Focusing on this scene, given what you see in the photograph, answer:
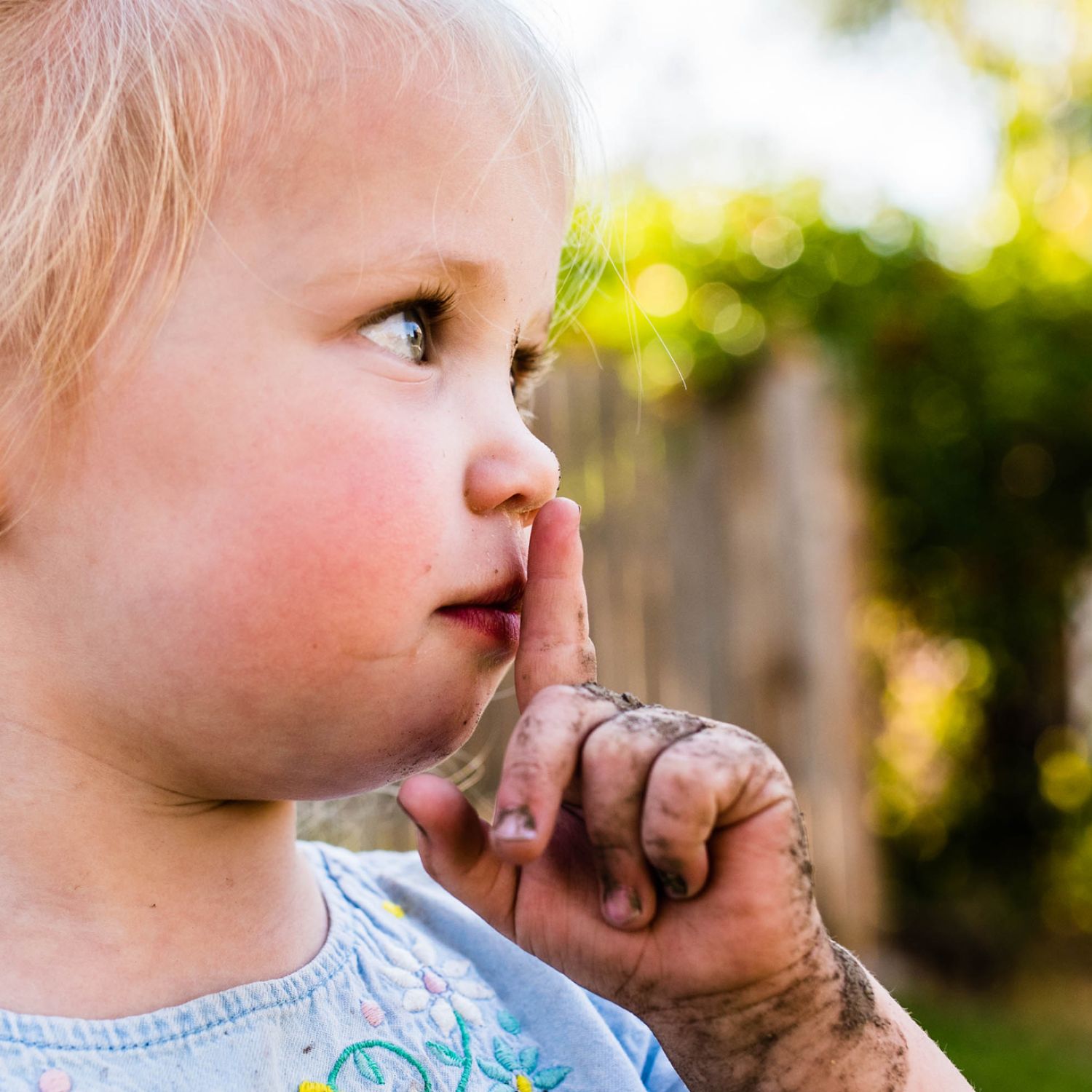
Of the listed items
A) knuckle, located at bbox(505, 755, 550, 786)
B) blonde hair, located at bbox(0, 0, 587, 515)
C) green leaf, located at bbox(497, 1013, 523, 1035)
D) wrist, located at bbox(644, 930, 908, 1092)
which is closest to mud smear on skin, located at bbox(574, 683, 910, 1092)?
wrist, located at bbox(644, 930, 908, 1092)

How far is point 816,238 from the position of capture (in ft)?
21.2

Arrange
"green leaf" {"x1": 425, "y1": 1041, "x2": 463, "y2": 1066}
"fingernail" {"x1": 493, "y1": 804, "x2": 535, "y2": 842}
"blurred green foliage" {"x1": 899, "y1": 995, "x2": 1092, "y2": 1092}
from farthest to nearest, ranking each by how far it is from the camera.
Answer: "blurred green foliage" {"x1": 899, "y1": 995, "x2": 1092, "y2": 1092}
"green leaf" {"x1": 425, "y1": 1041, "x2": 463, "y2": 1066}
"fingernail" {"x1": 493, "y1": 804, "x2": 535, "y2": 842}

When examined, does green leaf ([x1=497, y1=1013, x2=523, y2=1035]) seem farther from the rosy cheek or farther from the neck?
the rosy cheek

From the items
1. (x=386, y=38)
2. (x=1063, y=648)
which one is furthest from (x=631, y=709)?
(x=1063, y=648)

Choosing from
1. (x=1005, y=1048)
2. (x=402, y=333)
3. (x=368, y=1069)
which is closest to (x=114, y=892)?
(x=368, y=1069)

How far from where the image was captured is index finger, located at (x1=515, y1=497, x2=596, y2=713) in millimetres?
1333

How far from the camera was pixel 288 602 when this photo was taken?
124cm

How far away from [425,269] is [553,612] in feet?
1.28

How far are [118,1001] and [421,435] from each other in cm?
65

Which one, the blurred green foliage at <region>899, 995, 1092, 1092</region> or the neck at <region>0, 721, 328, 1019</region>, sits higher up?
the neck at <region>0, 721, 328, 1019</region>

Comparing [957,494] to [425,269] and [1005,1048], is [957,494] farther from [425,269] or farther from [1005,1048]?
[425,269]

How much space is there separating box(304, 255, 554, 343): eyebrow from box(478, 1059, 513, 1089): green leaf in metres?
0.90

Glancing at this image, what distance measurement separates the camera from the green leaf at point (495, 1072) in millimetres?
1464

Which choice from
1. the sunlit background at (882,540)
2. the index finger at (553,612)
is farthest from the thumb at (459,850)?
the sunlit background at (882,540)
